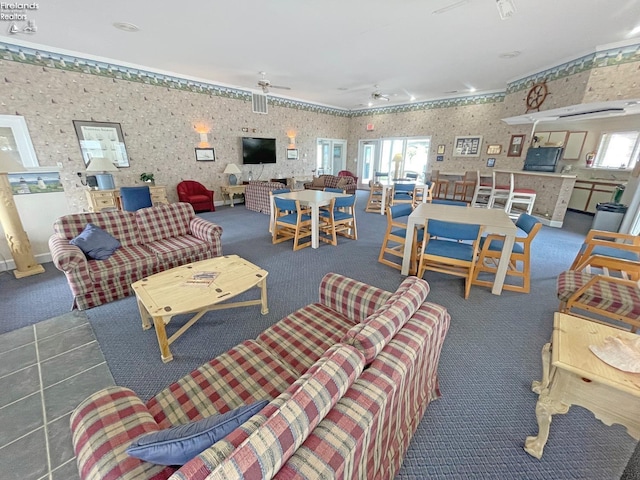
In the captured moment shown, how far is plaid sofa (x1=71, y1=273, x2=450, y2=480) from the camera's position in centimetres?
64

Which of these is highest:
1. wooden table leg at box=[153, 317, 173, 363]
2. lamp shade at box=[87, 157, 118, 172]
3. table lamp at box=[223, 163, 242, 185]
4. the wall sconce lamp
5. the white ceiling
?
the white ceiling

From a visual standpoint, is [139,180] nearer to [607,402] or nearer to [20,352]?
[20,352]

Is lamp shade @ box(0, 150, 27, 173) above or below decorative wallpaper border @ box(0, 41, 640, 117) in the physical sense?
below

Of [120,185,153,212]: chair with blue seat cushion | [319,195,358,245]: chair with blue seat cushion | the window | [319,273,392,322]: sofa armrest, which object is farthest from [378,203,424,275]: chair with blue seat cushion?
the window

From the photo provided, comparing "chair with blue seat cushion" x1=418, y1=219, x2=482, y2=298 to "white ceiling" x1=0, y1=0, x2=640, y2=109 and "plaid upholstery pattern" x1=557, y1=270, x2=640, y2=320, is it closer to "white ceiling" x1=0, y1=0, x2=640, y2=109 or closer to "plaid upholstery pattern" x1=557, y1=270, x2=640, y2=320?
"plaid upholstery pattern" x1=557, y1=270, x2=640, y2=320

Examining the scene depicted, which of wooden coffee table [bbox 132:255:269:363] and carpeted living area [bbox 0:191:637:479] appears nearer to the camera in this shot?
carpeted living area [bbox 0:191:637:479]

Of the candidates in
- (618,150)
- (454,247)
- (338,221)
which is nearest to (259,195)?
(338,221)

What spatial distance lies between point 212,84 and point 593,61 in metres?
7.20

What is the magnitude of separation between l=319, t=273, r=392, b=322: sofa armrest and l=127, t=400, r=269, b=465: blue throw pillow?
0.96 metres

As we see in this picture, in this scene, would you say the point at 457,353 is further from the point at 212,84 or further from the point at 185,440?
the point at 212,84

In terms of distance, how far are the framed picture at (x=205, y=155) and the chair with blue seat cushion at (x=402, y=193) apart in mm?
4523

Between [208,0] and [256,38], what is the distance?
1011 mm

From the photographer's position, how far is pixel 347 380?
837 mm

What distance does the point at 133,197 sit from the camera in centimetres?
462
